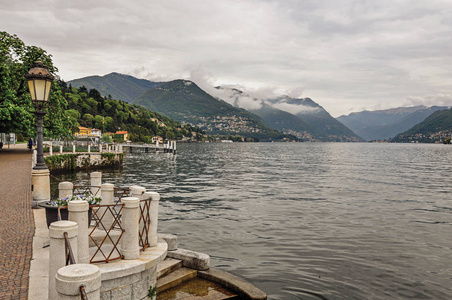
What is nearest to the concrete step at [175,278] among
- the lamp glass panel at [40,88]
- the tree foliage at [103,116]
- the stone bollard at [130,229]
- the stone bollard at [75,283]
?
the stone bollard at [130,229]

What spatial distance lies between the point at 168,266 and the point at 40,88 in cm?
871

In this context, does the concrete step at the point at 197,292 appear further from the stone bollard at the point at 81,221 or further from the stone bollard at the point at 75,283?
the stone bollard at the point at 75,283

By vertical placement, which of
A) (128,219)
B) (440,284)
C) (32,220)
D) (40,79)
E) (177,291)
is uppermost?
(40,79)

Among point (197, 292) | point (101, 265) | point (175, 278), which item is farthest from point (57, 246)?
point (197, 292)

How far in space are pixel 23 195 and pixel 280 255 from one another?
41.0 feet

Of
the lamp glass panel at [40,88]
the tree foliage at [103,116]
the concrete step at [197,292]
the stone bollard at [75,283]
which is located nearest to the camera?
the stone bollard at [75,283]

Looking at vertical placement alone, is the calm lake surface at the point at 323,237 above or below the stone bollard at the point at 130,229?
below

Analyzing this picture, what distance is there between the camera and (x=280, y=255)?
13.2 meters

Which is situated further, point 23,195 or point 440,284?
point 23,195

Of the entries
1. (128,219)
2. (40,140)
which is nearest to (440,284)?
(128,219)

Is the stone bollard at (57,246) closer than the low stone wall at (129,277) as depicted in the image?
Yes

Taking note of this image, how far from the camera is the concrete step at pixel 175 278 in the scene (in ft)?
27.1

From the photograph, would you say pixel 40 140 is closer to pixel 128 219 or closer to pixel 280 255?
pixel 128 219

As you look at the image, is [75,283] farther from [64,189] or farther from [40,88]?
[40,88]
